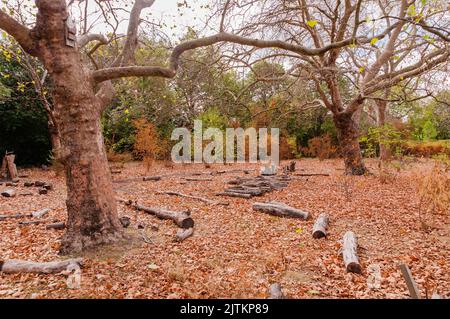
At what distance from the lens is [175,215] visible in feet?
21.5

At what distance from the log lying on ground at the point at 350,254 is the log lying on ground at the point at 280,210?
→ 1.59 m

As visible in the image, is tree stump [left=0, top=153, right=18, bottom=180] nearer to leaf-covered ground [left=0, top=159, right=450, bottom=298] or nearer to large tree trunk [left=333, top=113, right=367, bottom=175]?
leaf-covered ground [left=0, top=159, right=450, bottom=298]

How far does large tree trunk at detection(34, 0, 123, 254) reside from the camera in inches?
170

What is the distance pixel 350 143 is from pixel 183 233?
32.1 ft

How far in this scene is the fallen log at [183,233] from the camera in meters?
5.40

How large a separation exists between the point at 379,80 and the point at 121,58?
9.40 metres

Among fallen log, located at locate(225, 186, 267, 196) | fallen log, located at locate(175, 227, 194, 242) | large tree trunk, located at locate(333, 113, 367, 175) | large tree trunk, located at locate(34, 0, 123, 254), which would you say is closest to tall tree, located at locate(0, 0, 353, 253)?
large tree trunk, located at locate(34, 0, 123, 254)

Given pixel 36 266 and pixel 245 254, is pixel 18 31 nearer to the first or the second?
pixel 36 266

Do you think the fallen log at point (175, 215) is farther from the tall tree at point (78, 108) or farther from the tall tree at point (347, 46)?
the tall tree at point (347, 46)

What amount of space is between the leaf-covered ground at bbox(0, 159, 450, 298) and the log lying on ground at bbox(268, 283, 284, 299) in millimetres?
108

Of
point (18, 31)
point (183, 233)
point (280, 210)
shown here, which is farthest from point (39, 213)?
point (280, 210)

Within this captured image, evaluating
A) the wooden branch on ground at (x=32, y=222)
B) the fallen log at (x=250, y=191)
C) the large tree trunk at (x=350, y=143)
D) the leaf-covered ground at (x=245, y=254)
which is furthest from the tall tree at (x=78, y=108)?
the large tree trunk at (x=350, y=143)

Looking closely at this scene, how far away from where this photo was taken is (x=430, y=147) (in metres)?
20.4
